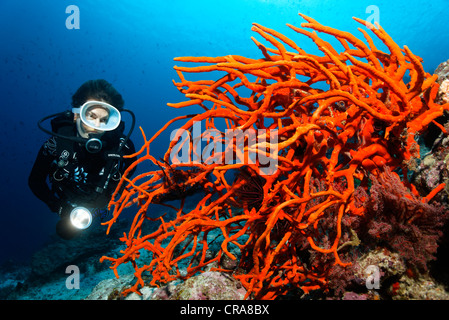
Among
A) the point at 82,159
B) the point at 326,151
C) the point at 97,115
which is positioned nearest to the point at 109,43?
the point at 82,159

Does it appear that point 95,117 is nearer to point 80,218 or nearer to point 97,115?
point 97,115

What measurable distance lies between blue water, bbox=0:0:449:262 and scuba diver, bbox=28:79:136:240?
42.7m

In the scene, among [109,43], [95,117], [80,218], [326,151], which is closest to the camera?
[326,151]

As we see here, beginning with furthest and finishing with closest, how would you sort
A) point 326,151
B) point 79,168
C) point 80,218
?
point 79,168, point 80,218, point 326,151

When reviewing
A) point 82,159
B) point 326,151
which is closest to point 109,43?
point 82,159

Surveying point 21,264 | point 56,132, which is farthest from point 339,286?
point 21,264

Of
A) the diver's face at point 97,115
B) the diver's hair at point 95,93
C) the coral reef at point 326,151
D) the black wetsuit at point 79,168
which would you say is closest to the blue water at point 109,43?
the black wetsuit at point 79,168

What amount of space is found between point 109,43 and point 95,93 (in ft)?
298

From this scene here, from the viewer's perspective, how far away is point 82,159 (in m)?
4.80

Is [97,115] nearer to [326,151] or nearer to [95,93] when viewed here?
[95,93]

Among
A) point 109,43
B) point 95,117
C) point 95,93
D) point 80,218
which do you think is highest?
point 109,43

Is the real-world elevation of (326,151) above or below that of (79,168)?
above

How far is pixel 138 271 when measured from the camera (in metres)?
2.46

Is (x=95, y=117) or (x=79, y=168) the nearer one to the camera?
(x=95, y=117)
